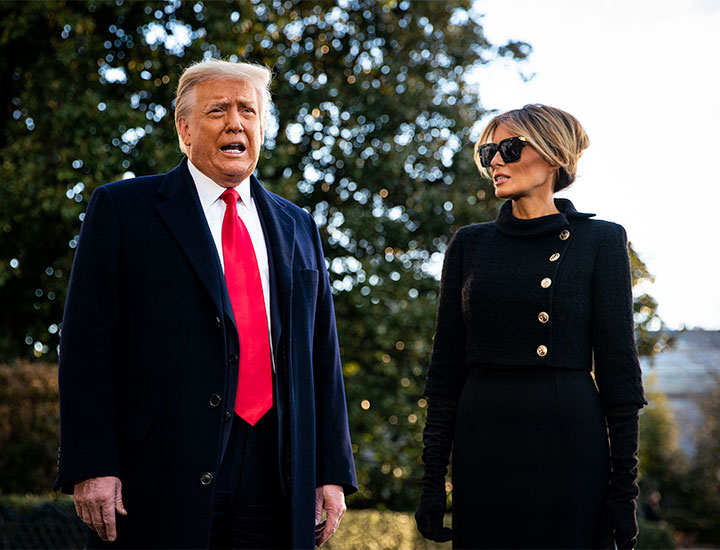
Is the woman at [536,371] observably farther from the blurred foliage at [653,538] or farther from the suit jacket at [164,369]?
the blurred foliage at [653,538]

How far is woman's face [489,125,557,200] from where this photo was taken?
10.4ft

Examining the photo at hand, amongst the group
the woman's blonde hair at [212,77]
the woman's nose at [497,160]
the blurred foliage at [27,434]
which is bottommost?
the blurred foliage at [27,434]

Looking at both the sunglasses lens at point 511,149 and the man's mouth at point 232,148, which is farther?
the sunglasses lens at point 511,149

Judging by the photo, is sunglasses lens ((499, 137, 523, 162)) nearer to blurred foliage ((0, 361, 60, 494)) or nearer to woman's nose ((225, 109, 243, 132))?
woman's nose ((225, 109, 243, 132))

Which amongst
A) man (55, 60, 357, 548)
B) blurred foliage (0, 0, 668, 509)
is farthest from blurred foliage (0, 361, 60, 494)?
man (55, 60, 357, 548)

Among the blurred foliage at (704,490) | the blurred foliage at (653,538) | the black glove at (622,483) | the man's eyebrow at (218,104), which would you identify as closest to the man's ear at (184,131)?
the man's eyebrow at (218,104)

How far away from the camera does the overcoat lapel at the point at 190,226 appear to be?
9.13 ft

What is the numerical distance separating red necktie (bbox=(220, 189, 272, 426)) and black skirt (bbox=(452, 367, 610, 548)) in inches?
28.4

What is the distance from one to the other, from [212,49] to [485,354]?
780cm

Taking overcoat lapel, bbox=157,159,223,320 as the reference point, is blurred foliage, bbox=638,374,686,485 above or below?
below

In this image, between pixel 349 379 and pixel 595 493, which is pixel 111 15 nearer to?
pixel 349 379

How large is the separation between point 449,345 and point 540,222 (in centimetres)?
56

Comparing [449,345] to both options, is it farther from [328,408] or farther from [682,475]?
[682,475]

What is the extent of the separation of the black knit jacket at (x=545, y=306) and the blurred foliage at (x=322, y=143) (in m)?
6.92
